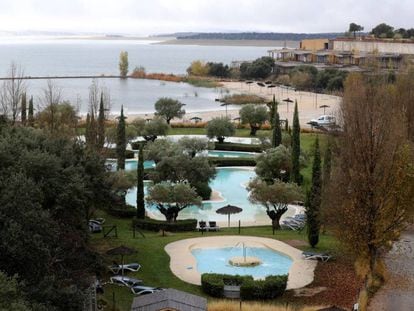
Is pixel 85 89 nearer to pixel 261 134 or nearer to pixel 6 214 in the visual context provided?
pixel 261 134

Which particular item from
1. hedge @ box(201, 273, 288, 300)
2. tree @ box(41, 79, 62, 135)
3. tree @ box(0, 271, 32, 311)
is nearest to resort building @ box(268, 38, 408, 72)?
tree @ box(41, 79, 62, 135)

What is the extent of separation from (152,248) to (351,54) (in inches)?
4066

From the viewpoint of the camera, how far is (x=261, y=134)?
4728 cm

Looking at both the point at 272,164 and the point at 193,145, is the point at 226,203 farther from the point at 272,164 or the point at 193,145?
Result: the point at 193,145

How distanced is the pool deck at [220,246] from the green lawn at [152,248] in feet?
1.24

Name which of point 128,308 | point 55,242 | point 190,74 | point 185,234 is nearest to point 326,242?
point 185,234

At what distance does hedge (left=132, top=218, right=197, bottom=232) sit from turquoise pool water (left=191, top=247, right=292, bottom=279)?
3.29 metres

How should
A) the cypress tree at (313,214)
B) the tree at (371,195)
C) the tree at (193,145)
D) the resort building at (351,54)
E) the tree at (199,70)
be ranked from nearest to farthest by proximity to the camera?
the tree at (371,195), the cypress tree at (313,214), the tree at (193,145), the resort building at (351,54), the tree at (199,70)

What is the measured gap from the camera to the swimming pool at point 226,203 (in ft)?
102

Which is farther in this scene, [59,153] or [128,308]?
[59,153]

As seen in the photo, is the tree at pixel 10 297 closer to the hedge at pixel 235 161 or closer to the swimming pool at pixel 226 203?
the swimming pool at pixel 226 203

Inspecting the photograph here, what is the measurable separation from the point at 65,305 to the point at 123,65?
130 metres

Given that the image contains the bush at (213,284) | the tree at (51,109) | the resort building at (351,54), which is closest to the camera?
the bush at (213,284)

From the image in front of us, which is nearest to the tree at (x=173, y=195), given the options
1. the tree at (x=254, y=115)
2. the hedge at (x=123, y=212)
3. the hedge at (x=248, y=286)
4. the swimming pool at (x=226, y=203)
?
the hedge at (x=123, y=212)
